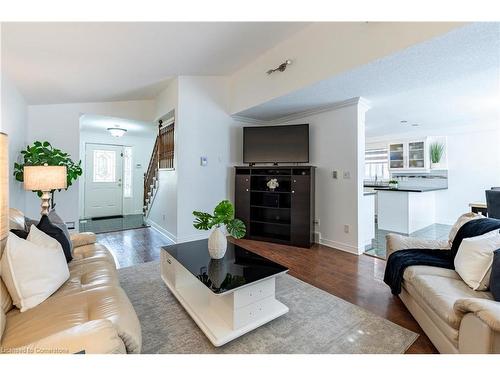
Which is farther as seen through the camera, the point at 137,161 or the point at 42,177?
the point at 137,161

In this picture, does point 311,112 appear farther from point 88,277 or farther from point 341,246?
point 88,277

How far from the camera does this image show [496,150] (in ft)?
17.1

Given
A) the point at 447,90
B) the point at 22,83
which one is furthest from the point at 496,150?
the point at 22,83

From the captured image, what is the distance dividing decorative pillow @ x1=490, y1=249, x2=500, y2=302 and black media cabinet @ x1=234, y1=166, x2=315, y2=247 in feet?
7.89

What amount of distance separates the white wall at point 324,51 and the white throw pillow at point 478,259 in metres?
1.60

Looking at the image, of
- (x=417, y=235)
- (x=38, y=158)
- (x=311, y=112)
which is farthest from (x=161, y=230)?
(x=417, y=235)

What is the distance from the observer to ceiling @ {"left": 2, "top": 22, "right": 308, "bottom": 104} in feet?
7.42

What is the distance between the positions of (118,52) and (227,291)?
2.86 metres

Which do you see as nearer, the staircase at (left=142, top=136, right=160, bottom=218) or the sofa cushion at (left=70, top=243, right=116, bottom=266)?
the sofa cushion at (left=70, top=243, right=116, bottom=266)

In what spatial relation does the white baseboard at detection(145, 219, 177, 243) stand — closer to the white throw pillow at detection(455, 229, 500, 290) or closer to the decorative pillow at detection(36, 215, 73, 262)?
the decorative pillow at detection(36, 215, 73, 262)

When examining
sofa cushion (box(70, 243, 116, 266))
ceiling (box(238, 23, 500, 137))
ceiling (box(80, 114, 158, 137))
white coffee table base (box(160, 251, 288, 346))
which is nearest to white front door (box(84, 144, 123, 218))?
ceiling (box(80, 114, 158, 137))

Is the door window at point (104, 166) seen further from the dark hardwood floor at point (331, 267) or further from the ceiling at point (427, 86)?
the ceiling at point (427, 86)

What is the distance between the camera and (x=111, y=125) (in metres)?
5.46
